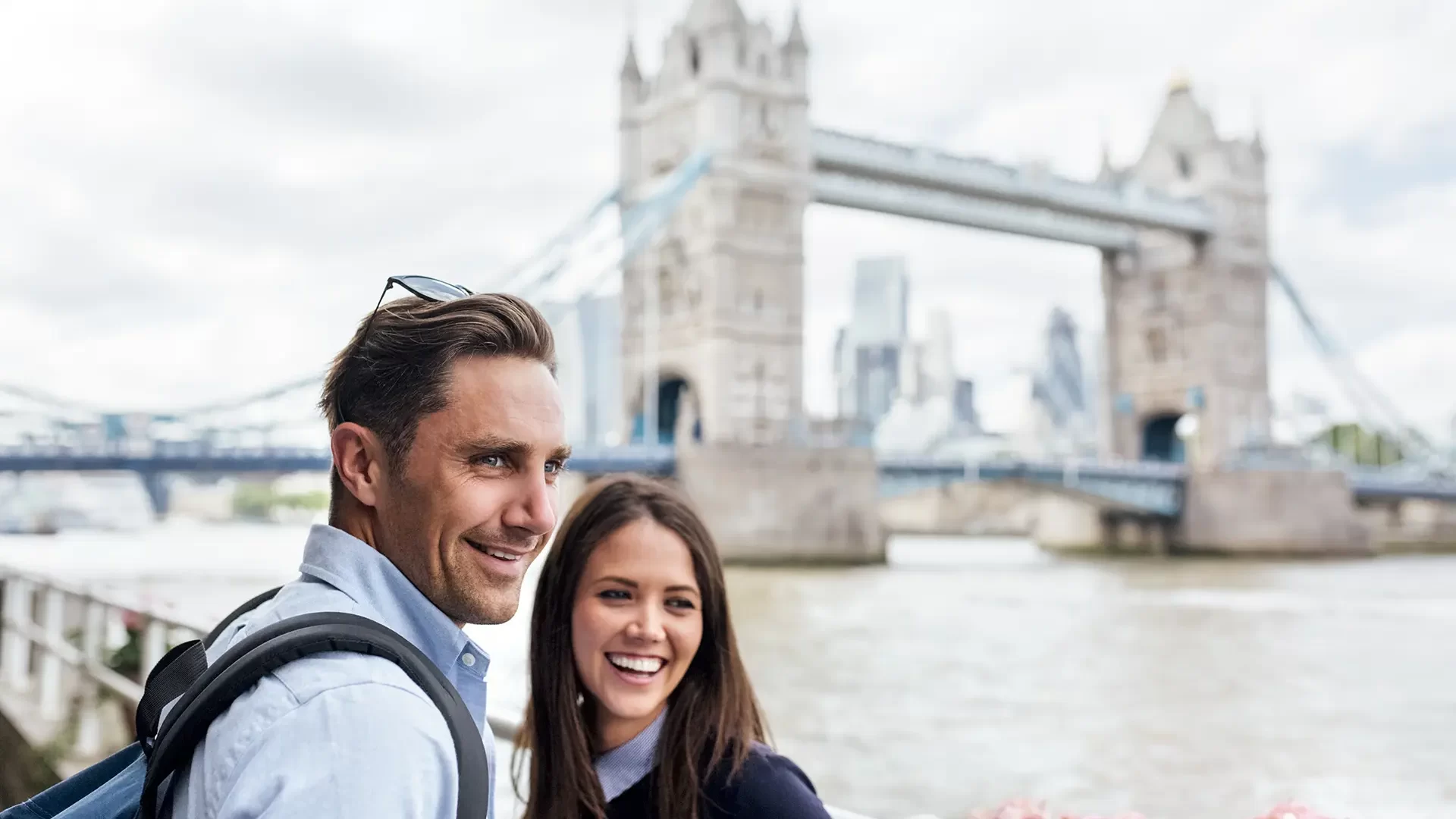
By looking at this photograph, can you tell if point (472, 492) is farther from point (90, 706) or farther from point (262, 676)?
point (90, 706)

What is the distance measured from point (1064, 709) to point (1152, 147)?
35034mm

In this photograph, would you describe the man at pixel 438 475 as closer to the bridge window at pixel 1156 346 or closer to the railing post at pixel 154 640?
the railing post at pixel 154 640

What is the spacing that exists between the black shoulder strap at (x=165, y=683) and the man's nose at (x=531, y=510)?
0.24 metres

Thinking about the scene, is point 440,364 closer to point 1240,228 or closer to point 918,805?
point 918,805

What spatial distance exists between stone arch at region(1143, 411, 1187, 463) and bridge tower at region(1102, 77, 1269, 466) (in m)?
0.02

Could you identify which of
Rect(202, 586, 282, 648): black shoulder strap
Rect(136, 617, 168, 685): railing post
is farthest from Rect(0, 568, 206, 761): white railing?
Rect(202, 586, 282, 648): black shoulder strap

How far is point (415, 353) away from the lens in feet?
3.26

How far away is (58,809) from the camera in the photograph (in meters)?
1.01

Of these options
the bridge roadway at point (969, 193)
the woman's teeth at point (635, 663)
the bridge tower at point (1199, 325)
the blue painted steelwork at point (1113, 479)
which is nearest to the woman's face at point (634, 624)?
the woman's teeth at point (635, 663)

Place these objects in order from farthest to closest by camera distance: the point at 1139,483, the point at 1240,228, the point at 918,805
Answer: the point at 1240,228, the point at 1139,483, the point at 918,805

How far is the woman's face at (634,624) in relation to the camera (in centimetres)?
A: 168

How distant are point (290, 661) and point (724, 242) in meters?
28.4

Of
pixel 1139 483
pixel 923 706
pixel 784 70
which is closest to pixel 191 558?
pixel 784 70

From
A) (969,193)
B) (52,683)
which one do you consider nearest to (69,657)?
(52,683)
